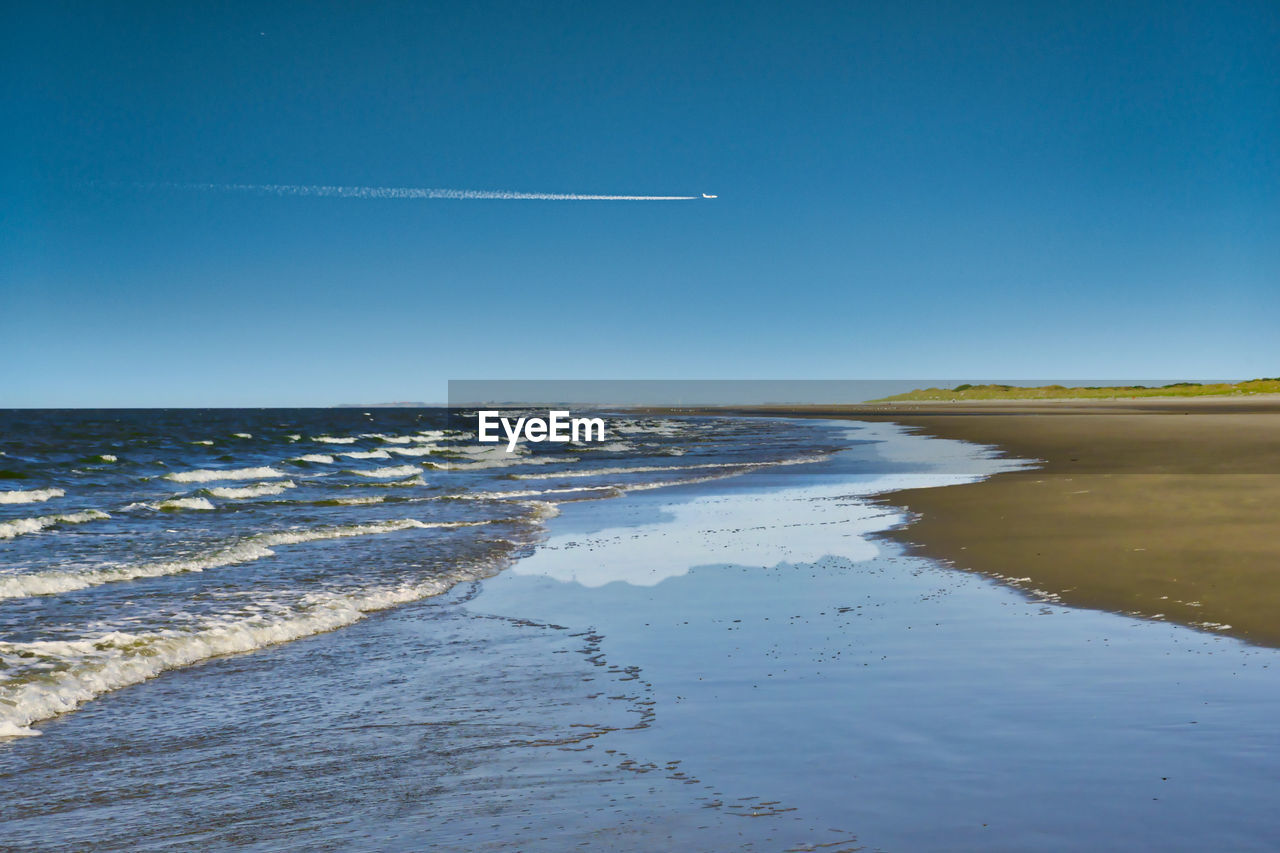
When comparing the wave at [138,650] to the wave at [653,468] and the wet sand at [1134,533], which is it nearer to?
the wet sand at [1134,533]

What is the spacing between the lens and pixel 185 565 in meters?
13.5

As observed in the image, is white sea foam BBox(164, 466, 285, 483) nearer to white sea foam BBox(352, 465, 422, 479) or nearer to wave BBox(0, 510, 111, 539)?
white sea foam BBox(352, 465, 422, 479)

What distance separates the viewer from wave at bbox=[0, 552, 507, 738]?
6953 mm

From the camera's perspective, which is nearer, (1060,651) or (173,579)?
(1060,651)

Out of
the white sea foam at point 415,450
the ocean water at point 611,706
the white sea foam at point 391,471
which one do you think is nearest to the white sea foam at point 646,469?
the white sea foam at point 391,471

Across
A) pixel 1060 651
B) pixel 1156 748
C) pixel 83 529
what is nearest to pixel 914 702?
pixel 1156 748

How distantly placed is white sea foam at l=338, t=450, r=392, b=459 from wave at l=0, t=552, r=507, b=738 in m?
36.6

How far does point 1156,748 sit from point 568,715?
354 centimetres

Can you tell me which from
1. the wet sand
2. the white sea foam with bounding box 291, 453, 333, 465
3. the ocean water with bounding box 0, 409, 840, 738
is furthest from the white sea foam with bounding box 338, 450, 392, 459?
the wet sand

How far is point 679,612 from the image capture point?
31.3 ft

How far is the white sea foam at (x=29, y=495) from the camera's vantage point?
25105mm

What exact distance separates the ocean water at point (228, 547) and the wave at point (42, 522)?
4 centimetres

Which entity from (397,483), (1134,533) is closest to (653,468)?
(397,483)

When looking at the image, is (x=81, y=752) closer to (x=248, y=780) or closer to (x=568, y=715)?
(x=248, y=780)
